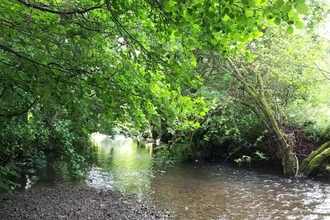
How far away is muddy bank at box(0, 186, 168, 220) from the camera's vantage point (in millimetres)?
8445

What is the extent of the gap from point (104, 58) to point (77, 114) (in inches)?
46.8

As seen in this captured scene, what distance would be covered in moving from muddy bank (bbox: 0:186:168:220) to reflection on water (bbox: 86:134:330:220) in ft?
2.91

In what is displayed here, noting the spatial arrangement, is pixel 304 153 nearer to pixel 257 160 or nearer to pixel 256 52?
pixel 257 160

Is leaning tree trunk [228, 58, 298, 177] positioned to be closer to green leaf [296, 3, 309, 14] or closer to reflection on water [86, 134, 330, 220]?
reflection on water [86, 134, 330, 220]

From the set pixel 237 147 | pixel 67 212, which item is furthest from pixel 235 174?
pixel 67 212

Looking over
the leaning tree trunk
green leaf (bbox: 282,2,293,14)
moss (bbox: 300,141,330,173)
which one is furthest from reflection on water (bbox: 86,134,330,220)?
green leaf (bbox: 282,2,293,14)

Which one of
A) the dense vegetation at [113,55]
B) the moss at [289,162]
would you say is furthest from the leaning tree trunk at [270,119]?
the dense vegetation at [113,55]

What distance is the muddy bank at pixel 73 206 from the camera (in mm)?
8445

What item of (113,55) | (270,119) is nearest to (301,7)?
(113,55)

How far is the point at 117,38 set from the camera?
6.04 m

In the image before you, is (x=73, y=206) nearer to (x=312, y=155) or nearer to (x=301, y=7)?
(x=301, y=7)

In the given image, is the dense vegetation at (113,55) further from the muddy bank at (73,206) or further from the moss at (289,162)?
the moss at (289,162)

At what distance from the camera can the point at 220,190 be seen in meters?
12.9

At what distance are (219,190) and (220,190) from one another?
4cm
